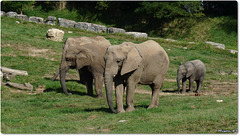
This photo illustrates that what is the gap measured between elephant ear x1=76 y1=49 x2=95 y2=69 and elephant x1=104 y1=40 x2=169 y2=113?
181 inches

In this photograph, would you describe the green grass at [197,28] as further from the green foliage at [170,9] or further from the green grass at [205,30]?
the green foliage at [170,9]

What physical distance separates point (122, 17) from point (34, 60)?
33832 millimetres

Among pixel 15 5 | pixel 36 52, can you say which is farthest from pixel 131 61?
pixel 15 5

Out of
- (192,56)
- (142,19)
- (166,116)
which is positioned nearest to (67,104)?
(166,116)

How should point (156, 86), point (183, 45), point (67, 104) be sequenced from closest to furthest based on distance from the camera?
point (156, 86) → point (67, 104) → point (183, 45)

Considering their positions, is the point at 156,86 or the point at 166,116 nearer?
the point at 166,116

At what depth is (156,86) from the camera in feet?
50.8

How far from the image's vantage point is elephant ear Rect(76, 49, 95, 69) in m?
19.4

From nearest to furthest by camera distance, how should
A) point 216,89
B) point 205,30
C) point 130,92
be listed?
point 130,92, point 216,89, point 205,30

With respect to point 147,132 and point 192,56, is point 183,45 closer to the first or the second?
point 192,56

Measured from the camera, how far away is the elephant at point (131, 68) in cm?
1362

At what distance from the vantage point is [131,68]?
1388cm

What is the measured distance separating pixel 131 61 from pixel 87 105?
13.2 ft

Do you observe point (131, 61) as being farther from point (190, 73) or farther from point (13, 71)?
point (13, 71)
